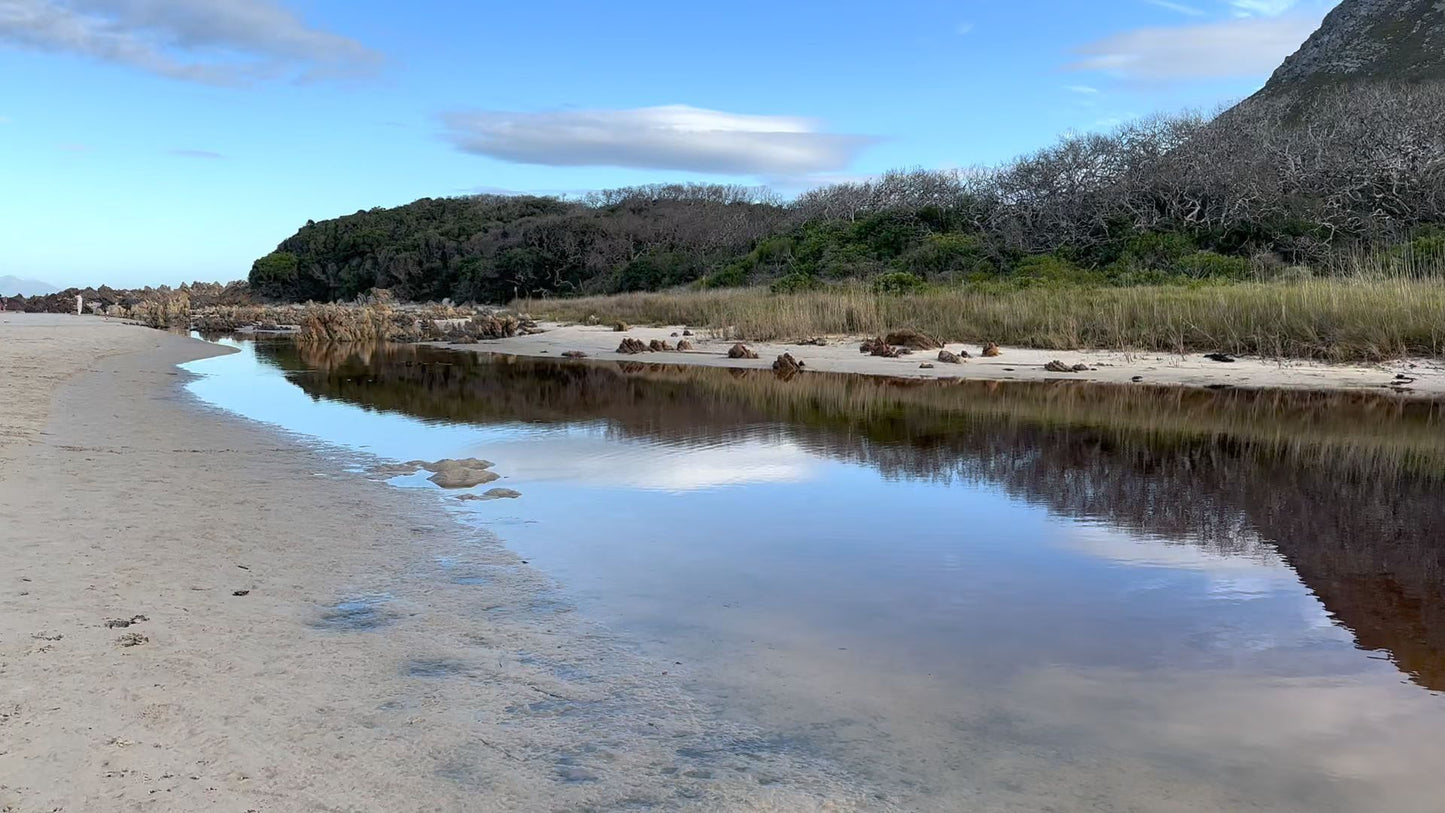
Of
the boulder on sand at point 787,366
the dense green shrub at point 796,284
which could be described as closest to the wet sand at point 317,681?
the boulder on sand at point 787,366

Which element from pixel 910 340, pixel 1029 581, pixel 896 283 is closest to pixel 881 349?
pixel 910 340

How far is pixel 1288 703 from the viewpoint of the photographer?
3.16m

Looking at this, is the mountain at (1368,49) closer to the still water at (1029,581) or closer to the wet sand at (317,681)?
the still water at (1029,581)

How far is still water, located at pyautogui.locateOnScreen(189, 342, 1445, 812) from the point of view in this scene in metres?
2.79

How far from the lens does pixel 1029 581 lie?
4.61m

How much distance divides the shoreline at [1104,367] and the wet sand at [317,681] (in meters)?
11.0

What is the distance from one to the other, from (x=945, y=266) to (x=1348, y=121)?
1241cm

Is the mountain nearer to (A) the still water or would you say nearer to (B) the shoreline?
(B) the shoreline

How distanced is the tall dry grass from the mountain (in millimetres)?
50424

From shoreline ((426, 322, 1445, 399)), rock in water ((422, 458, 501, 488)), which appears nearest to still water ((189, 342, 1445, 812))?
rock in water ((422, 458, 501, 488))

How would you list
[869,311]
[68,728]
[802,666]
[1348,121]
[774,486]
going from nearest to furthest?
[68,728] < [802,666] < [774,486] < [869,311] < [1348,121]

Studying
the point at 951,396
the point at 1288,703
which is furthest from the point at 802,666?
the point at 951,396

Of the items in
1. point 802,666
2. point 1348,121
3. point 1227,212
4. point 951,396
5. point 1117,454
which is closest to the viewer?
point 802,666

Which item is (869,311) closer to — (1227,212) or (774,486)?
(1227,212)
